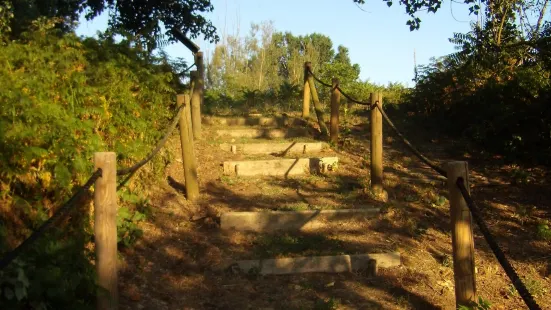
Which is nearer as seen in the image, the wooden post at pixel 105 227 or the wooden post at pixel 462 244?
the wooden post at pixel 105 227

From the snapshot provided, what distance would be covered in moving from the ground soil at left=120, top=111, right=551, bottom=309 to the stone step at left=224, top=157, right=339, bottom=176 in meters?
0.18

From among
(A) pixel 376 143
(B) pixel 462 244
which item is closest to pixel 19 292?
(B) pixel 462 244

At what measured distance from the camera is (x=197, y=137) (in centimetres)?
977

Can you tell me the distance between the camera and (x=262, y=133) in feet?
34.2

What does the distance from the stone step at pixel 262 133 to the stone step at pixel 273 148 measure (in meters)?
1.02

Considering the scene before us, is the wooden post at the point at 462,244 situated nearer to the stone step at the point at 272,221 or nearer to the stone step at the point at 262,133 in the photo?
the stone step at the point at 272,221

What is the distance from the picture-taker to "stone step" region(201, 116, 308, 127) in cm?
1107

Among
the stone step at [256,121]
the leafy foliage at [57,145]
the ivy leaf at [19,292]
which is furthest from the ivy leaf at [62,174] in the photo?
the stone step at [256,121]

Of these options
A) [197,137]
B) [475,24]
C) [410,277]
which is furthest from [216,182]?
[475,24]

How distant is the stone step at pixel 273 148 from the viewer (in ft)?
30.4

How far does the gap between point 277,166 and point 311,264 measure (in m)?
3.14

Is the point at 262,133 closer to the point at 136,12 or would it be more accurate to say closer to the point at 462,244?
the point at 136,12

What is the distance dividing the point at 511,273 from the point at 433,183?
482cm

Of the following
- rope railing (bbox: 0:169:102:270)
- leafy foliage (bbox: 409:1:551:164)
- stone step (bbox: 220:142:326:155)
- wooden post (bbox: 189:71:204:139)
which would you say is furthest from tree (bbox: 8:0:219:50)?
rope railing (bbox: 0:169:102:270)
